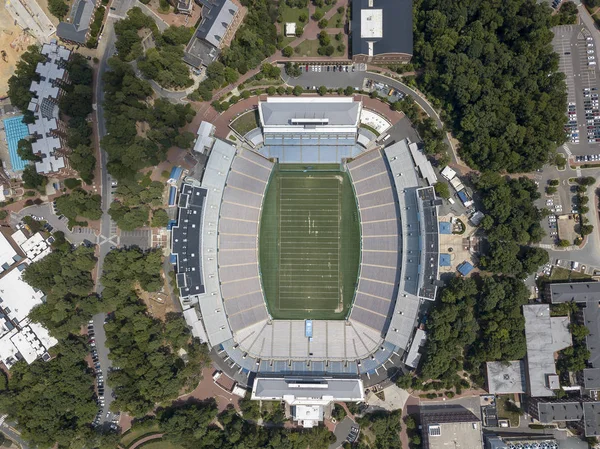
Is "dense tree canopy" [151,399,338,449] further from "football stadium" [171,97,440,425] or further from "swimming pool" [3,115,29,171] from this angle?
"swimming pool" [3,115,29,171]

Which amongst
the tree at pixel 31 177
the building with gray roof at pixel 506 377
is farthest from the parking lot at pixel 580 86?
the tree at pixel 31 177

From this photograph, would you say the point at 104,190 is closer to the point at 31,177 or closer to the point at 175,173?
the point at 31,177

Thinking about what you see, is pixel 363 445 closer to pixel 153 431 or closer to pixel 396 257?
pixel 396 257

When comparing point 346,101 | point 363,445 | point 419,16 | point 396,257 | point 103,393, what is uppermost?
point 419,16

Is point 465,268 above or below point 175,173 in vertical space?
below

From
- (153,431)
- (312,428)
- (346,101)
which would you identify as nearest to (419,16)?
(346,101)

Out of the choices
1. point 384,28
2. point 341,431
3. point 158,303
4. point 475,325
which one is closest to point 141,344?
point 158,303

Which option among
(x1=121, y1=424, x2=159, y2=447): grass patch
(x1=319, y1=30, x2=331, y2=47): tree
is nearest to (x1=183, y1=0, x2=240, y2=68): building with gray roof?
(x1=319, y1=30, x2=331, y2=47): tree
